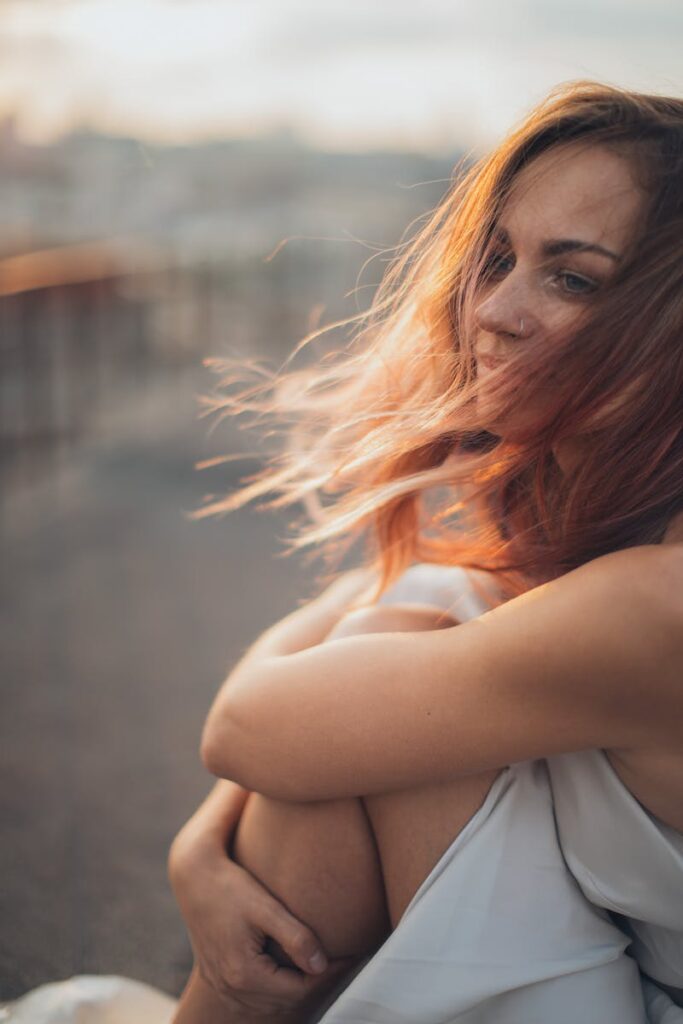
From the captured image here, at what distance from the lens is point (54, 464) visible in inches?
193

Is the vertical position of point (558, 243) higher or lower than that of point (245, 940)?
higher

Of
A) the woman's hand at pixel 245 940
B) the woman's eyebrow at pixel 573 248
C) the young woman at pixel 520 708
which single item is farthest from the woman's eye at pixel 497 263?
the woman's hand at pixel 245 940

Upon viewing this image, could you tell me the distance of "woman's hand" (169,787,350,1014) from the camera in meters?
1.22

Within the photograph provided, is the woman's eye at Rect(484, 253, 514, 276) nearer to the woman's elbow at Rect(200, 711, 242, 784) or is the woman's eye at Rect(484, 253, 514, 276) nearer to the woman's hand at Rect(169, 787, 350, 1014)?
the woman's elbow at Rect(200, 711, 242, 784)

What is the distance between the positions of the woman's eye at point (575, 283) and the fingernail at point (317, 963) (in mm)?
858

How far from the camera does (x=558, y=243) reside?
1147mm

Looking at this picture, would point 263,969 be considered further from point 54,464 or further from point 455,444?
point 54,464

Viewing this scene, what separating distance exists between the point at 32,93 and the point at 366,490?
3.26 m

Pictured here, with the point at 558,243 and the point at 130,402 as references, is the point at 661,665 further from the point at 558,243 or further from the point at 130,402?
the point at 130,402

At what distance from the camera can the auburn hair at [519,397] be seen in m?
1.09

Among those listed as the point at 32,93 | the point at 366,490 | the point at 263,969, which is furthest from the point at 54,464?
the point at 263,969

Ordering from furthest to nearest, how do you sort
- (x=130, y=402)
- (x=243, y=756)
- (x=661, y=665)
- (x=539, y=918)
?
(x=130, y=402) → (x=243, y=756) → (x=539, y=918) → (x=661, y=665)

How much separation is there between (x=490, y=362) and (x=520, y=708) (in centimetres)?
43

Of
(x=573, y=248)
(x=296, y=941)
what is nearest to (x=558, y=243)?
(x=573, y=248)
